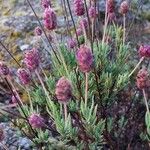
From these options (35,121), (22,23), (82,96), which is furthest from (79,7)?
(22,23)

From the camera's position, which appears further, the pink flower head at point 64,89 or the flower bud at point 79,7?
the flower bud at point 79,7

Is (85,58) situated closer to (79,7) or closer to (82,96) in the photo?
(82,96)

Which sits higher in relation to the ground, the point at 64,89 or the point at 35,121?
the point at 64,89

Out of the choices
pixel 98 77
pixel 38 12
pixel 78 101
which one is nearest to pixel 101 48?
pixel 98 77

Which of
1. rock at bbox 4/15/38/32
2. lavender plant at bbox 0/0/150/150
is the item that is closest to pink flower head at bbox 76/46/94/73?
lavender plant at bbox 0/0/150/150

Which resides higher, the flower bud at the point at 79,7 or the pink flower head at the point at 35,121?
the flower bud at the point at 79,7

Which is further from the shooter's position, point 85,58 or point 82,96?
point 82,96

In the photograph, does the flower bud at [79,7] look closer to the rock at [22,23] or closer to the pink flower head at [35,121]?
the pink flower head at [35,121]

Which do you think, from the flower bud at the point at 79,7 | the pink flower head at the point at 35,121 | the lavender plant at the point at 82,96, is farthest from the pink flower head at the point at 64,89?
the flower bud at the point at 79,7

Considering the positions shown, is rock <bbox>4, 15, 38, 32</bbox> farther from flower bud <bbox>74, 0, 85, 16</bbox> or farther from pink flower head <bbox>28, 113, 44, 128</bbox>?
pink flower head <bbox>28, 113, 44, 128</bbox>

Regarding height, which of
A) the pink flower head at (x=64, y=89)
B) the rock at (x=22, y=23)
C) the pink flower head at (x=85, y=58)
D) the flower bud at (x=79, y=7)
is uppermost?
the flower bud at (x=79, y=7)

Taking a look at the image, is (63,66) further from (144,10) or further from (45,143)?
(144,10)
